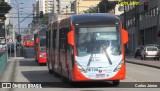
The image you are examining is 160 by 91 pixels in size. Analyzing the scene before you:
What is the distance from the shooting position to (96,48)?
67.6 ft

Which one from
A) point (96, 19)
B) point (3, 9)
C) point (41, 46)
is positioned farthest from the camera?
point (3, 9)

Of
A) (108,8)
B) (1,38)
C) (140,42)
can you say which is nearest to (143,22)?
(140,42)

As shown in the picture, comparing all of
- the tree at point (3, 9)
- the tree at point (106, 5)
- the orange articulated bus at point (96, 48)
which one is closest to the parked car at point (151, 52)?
the orange articulated bus at point (96, 48)

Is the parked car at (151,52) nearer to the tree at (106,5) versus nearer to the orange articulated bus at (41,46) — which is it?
the orange articulated bus at (41,46)

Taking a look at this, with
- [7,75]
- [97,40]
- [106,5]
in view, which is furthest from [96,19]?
[106,5]

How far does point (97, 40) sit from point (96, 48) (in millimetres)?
349

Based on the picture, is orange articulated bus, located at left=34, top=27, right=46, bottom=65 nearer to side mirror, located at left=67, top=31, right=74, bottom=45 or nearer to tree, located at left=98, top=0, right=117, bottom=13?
side mirror, located at left=67, top=31, right=74, bottom=45

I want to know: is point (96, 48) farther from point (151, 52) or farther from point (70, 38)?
point (151, 52)

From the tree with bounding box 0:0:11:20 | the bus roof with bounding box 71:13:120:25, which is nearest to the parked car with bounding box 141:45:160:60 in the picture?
the bus roof with bounding box 71:13:120:25

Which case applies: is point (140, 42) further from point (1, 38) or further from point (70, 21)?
point (70, 21)

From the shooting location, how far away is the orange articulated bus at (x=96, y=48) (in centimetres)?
2034

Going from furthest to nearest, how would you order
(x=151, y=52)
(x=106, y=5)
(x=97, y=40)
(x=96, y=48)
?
(x=106, y=5)
(x=151, y=52)
(x=97, y=40)
(x=96, y=48)

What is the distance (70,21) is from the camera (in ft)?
70.7

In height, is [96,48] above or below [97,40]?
below
